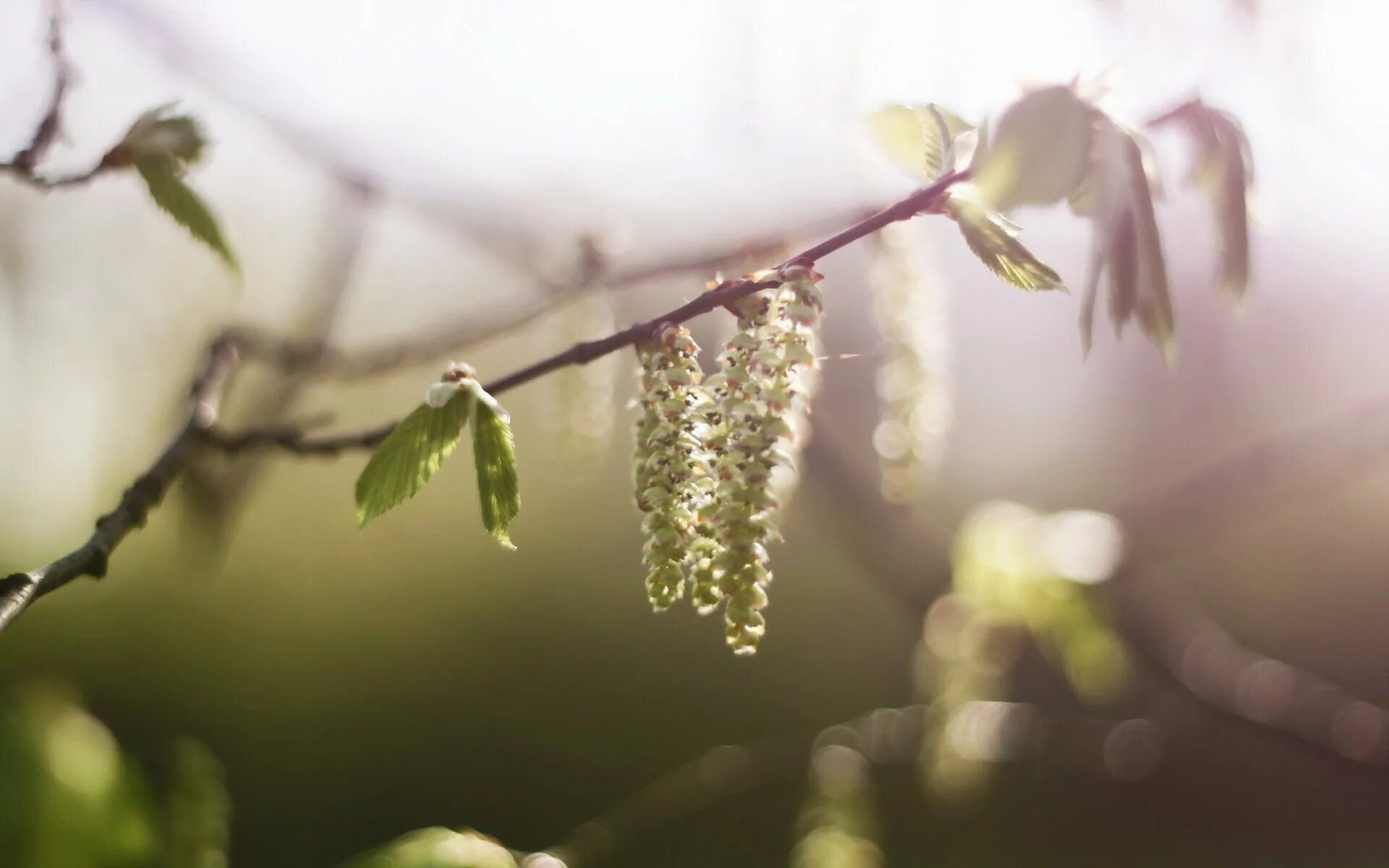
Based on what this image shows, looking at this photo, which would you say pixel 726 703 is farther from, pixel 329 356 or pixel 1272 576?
pixel 329 356

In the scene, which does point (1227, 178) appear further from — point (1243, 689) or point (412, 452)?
point (1243, 689)

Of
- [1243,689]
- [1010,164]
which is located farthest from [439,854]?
[1243,689]

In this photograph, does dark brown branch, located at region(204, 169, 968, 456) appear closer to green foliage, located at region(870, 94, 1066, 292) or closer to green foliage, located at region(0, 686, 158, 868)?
green foliage, located at region(870, 94, 1066, 292)

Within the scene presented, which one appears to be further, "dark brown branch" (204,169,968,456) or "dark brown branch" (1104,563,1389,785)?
"dark brown branch" (1104,563,1389,785)

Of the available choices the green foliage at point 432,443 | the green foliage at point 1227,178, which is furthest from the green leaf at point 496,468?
the green foliage at point 1227,178

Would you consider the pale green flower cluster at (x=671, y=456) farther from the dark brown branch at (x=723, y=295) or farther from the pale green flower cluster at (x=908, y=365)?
the pale green flower cluster at (x=908, y=365)

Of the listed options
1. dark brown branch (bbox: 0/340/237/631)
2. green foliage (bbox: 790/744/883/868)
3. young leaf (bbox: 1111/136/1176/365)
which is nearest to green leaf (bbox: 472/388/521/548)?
dark brown branch (bbox: 0/340/237/631)

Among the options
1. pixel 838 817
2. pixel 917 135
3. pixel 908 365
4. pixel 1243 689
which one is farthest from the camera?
pixel 1243 689

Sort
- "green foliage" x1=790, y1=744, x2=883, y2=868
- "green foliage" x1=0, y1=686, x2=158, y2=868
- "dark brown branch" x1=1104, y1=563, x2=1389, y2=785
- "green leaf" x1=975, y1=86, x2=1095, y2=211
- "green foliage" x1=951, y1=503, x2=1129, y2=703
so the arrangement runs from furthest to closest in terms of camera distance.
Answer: "dark brown branch" x1=1104, y1=563, x2=1389, y2=785, "green foliage" x1=951, y1=503, x2=1129, y2=703, "green foliage" x1=790, y1=744, x2=883, y2=868, "green foliage" x1=0, y1=686, x2=158, y2=868, "green leaf" x1=975, y1=86, x2=1095, y2=211
